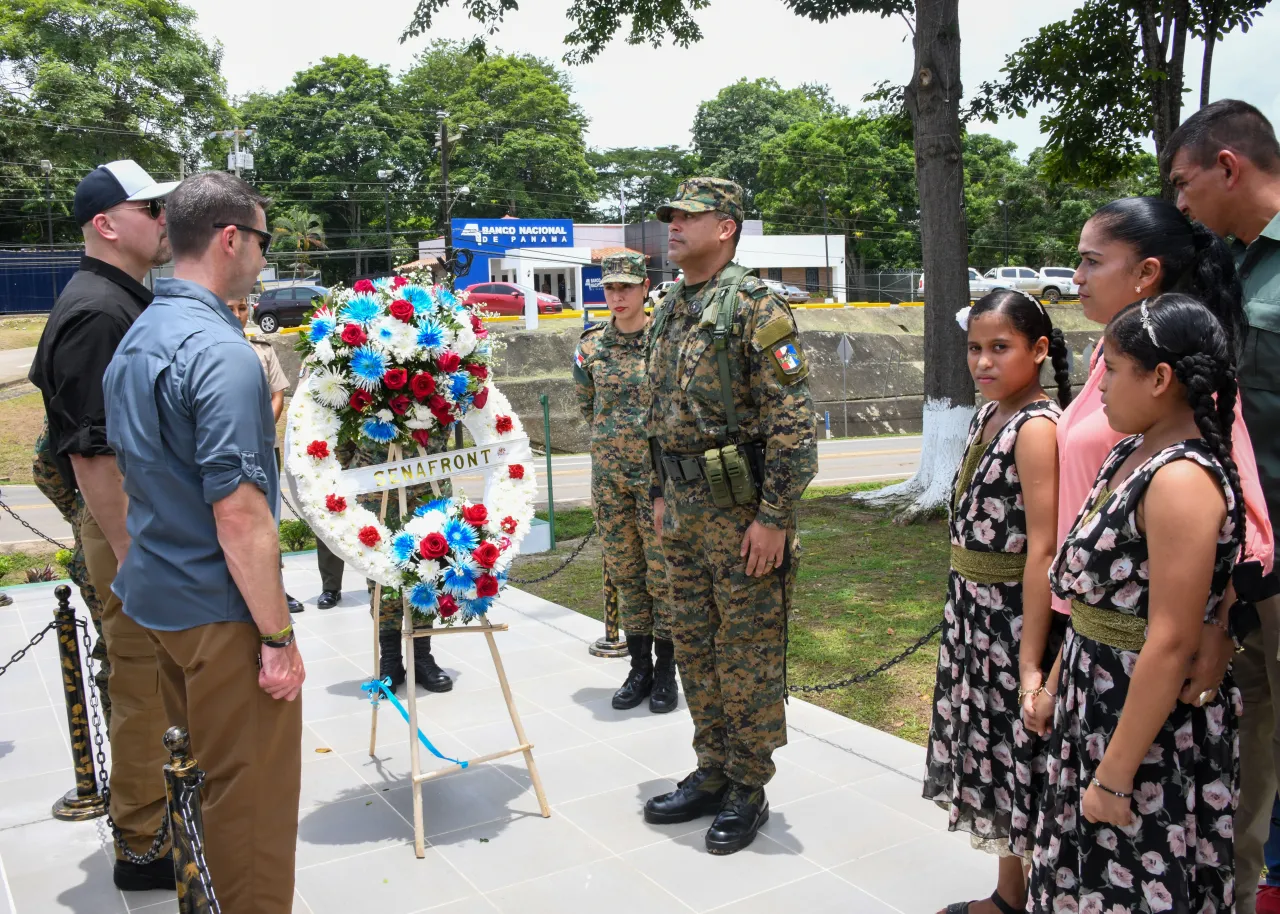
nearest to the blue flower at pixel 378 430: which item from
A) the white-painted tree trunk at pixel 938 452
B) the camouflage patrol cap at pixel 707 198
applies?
the camouflage patrol cap at pixel 707 198

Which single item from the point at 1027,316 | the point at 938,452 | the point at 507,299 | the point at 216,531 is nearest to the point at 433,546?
the point at 216,531

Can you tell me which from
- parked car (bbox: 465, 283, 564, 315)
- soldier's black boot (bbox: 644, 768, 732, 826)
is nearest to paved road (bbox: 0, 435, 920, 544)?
soldier's black boot (bbox: 644, 768, 732, 826)

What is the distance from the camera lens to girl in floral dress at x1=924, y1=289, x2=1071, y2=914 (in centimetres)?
277

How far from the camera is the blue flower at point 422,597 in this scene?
3.91m

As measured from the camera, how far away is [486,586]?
4004mm

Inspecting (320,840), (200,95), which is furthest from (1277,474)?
(200,95)

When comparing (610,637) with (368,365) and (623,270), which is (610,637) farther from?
(368,365)

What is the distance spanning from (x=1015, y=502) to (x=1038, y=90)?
35.1 ft

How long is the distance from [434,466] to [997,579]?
2223mm

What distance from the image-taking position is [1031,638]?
267cm

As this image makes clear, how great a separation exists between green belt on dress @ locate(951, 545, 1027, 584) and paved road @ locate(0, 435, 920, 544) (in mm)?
9507

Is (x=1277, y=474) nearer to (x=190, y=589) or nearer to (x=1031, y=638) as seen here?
(x=1031, y=638)

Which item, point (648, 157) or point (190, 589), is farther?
point (648, 157)

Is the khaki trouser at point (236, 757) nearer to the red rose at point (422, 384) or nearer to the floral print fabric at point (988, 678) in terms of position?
the red rose at point (422, 384)
